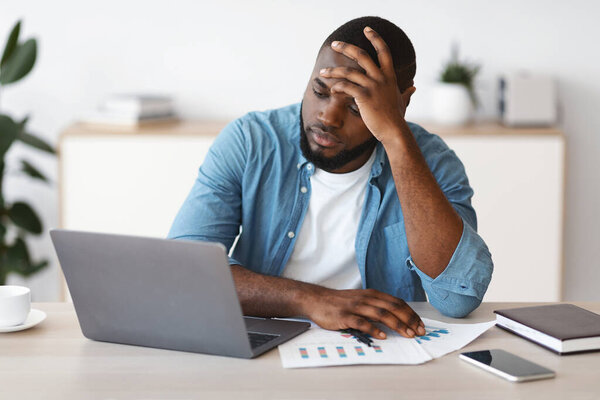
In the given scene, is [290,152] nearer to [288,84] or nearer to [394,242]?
[394,242]

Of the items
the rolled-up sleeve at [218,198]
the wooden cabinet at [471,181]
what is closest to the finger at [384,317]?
the rolled-up sleeve at [218,198]

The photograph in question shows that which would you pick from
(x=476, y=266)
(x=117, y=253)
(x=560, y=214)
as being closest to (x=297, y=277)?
(x=476, y=266)

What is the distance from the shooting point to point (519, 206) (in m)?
3.12

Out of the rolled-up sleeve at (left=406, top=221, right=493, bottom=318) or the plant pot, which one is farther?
the plant pot

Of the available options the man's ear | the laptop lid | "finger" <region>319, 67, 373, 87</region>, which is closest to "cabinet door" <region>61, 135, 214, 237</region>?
the man's ear

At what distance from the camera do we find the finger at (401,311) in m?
1.46

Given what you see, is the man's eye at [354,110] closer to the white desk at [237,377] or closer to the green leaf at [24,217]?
the white desk at [237,377]

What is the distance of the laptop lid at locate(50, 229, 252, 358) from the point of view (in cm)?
127

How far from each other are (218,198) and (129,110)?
1432 millimetres

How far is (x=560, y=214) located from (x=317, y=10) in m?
1.26

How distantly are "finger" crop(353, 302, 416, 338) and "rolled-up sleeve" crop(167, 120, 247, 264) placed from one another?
1.18 feet

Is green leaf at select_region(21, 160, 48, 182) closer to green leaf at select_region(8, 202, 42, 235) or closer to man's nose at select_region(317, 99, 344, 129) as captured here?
green leaf at select_region(8, 202, 42, 235)

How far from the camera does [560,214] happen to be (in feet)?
10.2

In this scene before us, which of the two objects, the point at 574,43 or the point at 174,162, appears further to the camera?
the point at 574,43
